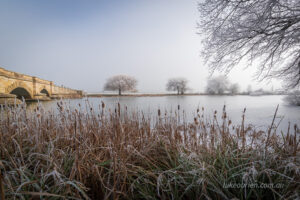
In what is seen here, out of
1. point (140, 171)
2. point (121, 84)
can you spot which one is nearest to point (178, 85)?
point (121, 84)

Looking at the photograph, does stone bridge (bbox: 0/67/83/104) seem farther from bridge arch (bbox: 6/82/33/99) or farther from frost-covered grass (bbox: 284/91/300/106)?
frost-covered grass (bbox: 284/91/300/106)

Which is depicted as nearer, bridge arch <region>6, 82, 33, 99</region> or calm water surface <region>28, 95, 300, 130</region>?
calm water surface <region>28, 95, 300, 130</region>

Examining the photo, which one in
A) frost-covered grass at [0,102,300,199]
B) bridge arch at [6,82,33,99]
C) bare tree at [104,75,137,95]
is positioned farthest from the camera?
bare tree at [104,75,137,95]

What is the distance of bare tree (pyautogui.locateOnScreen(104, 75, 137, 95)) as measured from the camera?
45844 mm

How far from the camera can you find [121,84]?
Answer: 46.4m

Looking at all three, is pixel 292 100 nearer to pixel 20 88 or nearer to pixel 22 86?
pixel 22 86

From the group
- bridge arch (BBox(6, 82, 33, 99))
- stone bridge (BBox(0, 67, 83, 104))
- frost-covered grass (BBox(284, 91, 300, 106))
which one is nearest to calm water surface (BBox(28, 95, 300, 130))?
frost-covered grass (BBox(284, 91, 300, 106))

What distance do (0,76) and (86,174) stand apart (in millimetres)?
21178

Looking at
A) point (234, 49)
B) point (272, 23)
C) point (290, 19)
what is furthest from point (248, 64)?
A: point (290, 19)

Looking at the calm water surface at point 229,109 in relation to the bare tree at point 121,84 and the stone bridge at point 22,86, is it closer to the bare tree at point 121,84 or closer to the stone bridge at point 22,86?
the stone bridge at point 22,86

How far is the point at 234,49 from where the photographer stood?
6.98m

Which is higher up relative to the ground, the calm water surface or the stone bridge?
the stone bridge

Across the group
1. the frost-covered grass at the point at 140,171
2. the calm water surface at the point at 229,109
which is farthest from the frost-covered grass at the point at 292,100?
the frost-covered grass at the point at 140,171

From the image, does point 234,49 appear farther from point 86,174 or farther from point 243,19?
point 86,174
